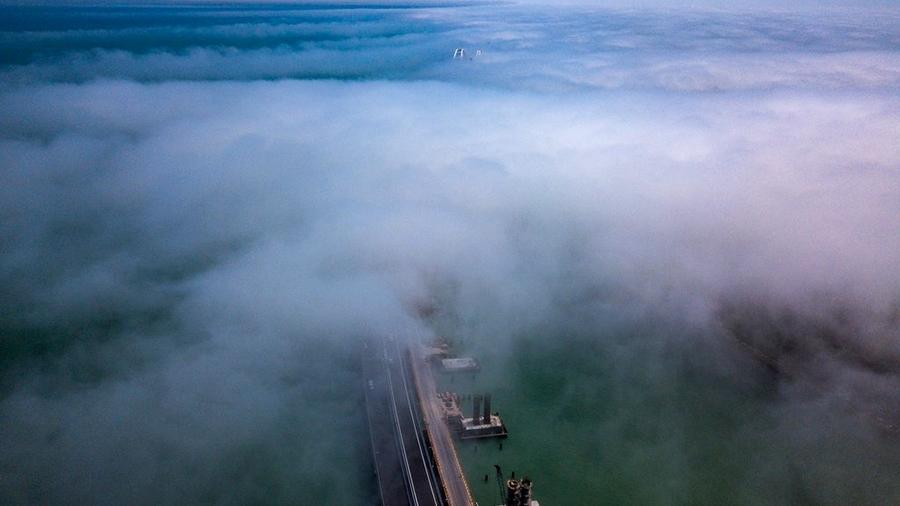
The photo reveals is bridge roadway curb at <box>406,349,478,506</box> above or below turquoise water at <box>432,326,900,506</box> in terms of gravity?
above

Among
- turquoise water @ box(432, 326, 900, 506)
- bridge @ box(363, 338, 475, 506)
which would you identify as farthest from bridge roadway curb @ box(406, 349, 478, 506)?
turquoise water @ box(432, 326, 900, 506)

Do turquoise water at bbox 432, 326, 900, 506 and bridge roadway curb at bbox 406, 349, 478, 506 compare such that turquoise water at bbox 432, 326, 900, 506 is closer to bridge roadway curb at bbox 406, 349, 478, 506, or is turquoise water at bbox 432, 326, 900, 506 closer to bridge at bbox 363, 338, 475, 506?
bridge roadway curb at bbox 406, 349, 478, 506

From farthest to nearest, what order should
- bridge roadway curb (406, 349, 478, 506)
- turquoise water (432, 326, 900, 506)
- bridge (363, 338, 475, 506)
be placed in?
turquoise water (432, 326, 900, 506) → bridge (363, 338, 475, 506) → bridge roadway curb (406, 349, 478, 506)

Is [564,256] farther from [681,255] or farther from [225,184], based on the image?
[225,184]

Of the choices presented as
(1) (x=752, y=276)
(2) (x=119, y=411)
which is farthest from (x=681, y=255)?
(2) (x=119, y=411)

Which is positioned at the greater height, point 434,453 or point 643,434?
point 434,453

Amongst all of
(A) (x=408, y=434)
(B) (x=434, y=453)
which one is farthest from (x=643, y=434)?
(A) (x=408, y=434)

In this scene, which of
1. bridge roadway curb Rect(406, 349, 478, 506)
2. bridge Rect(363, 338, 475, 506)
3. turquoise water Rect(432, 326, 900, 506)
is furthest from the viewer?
turquoise water Rect(432, 326, 900, 506)

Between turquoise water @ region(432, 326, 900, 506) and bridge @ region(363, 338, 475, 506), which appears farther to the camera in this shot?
turquoise water @ region(432, 326, 900, 506)

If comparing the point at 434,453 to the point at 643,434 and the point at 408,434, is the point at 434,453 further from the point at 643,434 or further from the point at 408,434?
the point at 643,434
